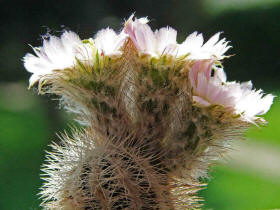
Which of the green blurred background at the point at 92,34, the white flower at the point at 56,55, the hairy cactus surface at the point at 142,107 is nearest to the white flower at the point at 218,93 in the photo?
the hairy cactus surface at the point at 142,107

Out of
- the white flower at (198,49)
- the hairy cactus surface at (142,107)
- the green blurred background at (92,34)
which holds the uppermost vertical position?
the green blurred background at (92,34)

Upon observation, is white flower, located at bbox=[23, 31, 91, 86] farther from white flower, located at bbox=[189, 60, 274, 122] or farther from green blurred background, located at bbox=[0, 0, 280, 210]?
green blurred background, located at bbox=[0, 0, 280, 210]

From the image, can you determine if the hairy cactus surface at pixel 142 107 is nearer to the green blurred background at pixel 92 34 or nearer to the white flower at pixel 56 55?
the white flower at pixel 56 55

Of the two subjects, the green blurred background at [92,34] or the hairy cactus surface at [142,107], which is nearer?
the hairy cactus surface at [142,107]

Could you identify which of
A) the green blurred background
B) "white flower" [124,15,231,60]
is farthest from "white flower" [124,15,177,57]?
the green blurred background

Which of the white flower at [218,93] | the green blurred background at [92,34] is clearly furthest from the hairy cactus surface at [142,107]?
the green blurred background at [92,34]

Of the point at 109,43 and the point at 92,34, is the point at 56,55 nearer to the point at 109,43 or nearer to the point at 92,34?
the point at 109,43

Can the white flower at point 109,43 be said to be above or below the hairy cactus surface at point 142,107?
above

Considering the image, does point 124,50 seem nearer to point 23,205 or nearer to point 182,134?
point 182,134
